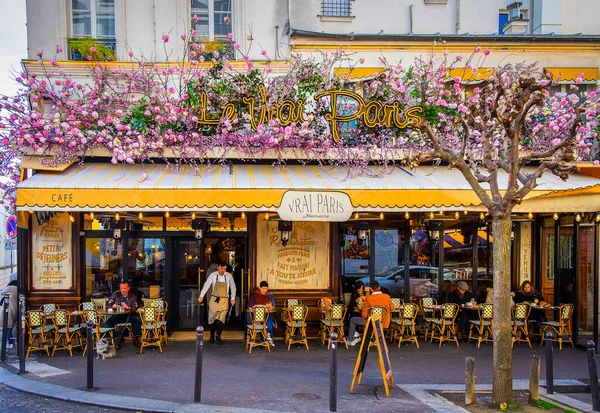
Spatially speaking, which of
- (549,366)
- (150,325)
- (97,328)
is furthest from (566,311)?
(97,328)

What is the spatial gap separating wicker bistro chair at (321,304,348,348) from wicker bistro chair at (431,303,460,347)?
1971mm

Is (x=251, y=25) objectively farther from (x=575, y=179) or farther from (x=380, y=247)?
(x=575, y=179)

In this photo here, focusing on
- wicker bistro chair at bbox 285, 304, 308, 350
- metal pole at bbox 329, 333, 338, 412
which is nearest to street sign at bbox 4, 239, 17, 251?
wicker bistro chair at bbox 285, 304, 308, 350

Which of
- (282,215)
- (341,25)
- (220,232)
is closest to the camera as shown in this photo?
(282,215)

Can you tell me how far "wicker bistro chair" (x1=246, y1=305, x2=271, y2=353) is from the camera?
11922 mm

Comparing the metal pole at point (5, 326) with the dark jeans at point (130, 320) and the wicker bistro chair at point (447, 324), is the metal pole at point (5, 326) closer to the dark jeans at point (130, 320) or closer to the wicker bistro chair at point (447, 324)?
the dark jeans at point (130, 320)

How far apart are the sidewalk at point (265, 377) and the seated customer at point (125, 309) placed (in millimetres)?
490

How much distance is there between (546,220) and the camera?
14367mm

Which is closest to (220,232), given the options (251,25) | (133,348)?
(133,348)

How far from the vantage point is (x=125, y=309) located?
12.0m

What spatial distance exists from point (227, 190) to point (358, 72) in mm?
5137

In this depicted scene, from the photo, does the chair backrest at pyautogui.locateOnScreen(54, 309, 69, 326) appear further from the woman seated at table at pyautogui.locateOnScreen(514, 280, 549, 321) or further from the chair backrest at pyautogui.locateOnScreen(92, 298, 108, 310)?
the woman seated at table at pyautogui.locateOnScreen(514, 280, 549, 321)

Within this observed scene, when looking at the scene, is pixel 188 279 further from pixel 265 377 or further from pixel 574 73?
pixel 574 73

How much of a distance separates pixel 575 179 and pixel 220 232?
8008 mm
